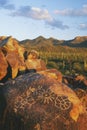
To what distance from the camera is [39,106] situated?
1206cm

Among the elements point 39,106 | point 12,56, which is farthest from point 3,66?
point 39,106

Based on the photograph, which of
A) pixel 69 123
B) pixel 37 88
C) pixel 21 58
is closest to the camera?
pixel 69 123

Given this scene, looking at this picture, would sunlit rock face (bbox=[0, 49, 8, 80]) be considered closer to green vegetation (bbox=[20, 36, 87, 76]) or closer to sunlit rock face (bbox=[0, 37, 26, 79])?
sunlit rock face (bbox=[0, 37, 26, 79])

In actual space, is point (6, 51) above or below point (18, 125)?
above

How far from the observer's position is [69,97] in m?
12.3

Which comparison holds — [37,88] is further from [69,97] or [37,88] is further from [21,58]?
[21,58]

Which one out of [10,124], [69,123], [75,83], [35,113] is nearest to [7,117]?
[10,124]

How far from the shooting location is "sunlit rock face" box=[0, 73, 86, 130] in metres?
11.8

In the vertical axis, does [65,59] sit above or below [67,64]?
below

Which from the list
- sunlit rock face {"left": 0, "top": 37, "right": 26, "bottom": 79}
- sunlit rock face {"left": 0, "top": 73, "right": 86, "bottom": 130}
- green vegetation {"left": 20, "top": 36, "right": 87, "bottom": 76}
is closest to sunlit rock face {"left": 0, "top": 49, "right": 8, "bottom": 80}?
sunlit rock face {"left": 0, "top": 37, "right": 26, "bottom": 79}

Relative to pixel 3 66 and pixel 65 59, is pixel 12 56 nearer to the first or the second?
pixel 3 66

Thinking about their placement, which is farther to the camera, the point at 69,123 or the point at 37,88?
the point at 37,88

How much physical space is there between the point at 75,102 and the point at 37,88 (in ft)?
4.17

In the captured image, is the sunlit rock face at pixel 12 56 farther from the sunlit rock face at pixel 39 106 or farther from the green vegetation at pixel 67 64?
the green vegetation at pixel 67 64
